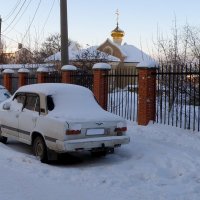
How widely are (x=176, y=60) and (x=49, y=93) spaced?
→ 25.9 ft

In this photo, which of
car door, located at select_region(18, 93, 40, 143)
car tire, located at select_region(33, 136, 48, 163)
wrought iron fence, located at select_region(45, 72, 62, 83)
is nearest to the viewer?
car tire, located at select_region(33, 136, 48, 163)

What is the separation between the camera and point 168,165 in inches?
297

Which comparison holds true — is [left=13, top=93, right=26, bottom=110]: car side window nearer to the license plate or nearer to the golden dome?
the license plate

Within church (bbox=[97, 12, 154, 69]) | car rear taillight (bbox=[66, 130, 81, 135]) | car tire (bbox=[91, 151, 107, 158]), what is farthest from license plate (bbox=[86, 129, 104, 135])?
church (bbox=[97, 12, 154, 69])

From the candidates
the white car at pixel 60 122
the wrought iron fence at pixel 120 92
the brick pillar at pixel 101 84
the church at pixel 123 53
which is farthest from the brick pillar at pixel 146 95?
the church at pixel 123 53

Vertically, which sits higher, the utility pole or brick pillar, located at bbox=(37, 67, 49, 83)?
the utility pole

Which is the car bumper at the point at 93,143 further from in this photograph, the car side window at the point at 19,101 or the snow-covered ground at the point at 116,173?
the car side window at the point at 19,101

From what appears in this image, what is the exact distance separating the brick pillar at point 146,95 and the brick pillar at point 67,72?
14.2 ft

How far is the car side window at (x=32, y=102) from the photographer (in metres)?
8.58

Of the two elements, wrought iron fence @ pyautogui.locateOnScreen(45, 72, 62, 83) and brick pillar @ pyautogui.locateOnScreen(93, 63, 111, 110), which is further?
wrought iron fence @ pyautogui.locateOnScreen(45, 72, 62, 83)

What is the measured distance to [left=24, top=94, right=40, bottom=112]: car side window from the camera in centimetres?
858

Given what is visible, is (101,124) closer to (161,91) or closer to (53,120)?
(53,120)

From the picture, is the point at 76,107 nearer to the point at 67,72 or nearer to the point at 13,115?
the point at 13,115

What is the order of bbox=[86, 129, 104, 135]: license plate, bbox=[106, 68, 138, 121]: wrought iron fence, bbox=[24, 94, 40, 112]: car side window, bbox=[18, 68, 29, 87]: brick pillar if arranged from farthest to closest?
bbox=[18, 68, 29, 87]: brick pillar → bbox=[106, 68, 138, 121]: wrought iron fence → bbox=[24, 94, 40, 112]: car side window → bbox=[86, 129, 104, 135]: license plate
